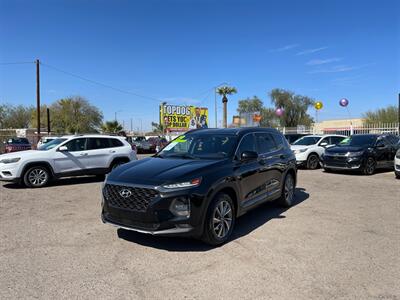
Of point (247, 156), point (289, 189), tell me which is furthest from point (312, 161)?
point (247, 156)

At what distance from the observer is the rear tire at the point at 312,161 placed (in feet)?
55.6

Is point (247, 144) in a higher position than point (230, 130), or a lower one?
lower

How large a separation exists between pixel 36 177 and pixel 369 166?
12.6 metres

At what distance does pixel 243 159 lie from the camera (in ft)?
19.9

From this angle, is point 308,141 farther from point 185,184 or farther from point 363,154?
point 185,184

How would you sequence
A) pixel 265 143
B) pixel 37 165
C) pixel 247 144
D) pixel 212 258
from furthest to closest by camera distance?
pixel 37 165 → pixel 265 143 → pixel 247 144 → pixel 212 258

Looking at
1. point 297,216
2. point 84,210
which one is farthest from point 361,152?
point 84,210

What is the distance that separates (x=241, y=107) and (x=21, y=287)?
2913 inches

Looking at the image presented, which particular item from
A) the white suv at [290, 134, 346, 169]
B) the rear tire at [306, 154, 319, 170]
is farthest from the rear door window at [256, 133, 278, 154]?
the rear tire at [306, 154, 319, 170]

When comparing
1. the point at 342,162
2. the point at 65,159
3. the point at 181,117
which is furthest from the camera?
the point at 181,117

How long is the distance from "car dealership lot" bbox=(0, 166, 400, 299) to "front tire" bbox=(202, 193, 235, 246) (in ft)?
0.52

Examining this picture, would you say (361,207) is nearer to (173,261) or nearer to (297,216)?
(297,216)

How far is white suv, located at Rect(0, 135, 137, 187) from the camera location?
36.5 feet

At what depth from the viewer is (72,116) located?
229 ft
